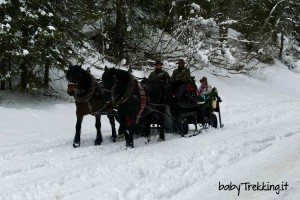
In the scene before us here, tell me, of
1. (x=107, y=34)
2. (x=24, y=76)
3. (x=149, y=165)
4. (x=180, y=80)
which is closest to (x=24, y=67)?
(x=24, y=76)

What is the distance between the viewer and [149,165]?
6871 millimetres

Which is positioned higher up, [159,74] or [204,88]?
[159,74]

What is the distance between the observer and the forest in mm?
12914

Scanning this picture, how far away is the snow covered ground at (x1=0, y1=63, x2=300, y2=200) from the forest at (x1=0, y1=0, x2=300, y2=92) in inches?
81.7

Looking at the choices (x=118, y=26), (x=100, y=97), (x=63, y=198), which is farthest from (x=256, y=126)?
(x=118, y=26)

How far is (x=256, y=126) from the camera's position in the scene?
39.1ft

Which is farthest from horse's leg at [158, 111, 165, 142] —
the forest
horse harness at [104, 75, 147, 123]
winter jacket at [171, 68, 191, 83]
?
the forest

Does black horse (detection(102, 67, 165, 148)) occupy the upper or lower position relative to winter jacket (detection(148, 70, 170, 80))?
lower

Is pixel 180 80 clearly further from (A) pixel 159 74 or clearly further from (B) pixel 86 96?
(B) pixel 86 96

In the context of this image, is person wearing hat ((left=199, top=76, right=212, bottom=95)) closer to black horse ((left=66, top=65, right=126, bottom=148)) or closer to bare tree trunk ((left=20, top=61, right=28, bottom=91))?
black horse ((left=66, top=65, right=126, bottom=148))

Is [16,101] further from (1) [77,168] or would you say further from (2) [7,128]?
(1) [77,168]

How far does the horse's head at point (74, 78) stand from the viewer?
860cm

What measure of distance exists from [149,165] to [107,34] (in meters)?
13.2

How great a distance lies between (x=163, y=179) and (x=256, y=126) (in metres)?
6.62
